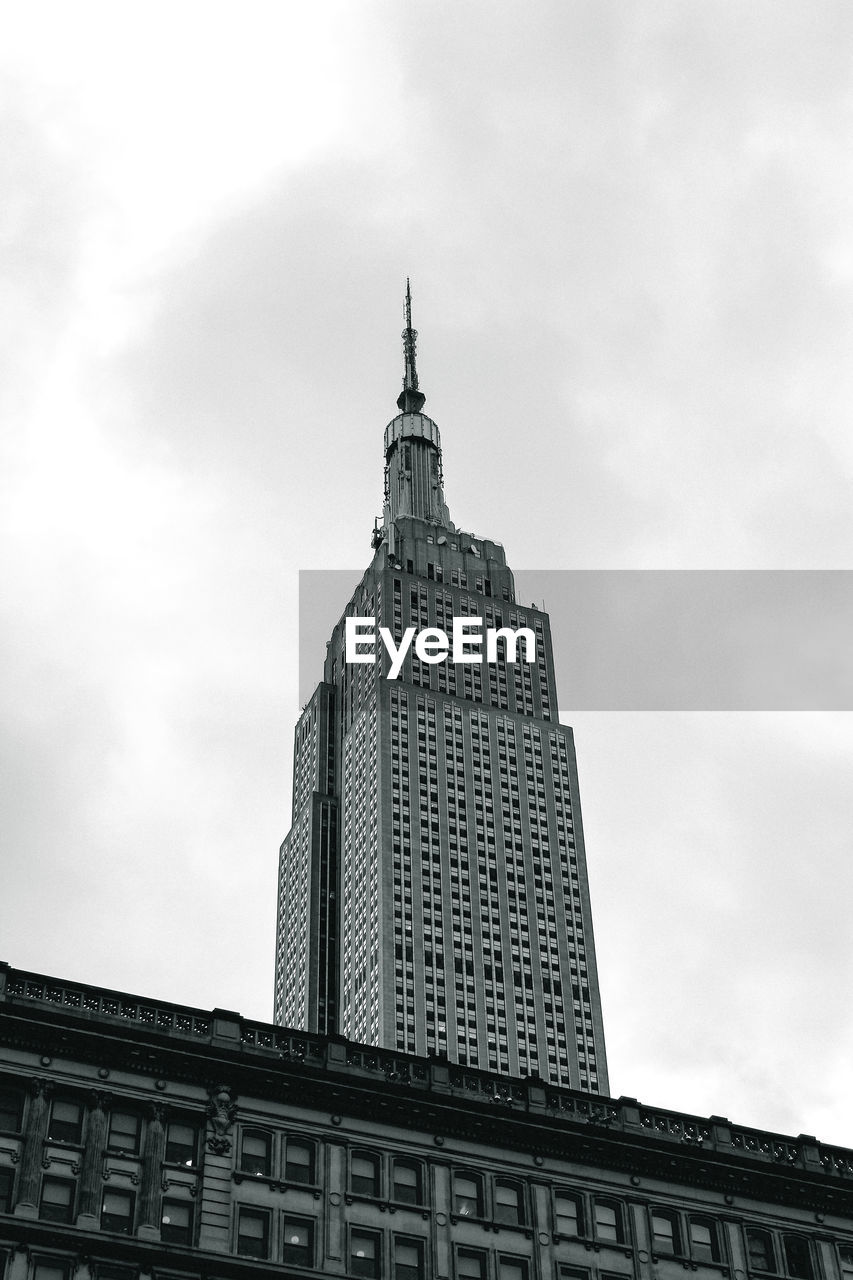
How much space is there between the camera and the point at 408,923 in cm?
19925

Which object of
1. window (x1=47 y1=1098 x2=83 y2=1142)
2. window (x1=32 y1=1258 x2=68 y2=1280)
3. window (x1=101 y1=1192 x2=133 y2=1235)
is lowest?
window (x1=32 y1=1258 x2=68 y2=1280)

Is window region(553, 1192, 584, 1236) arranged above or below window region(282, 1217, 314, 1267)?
above

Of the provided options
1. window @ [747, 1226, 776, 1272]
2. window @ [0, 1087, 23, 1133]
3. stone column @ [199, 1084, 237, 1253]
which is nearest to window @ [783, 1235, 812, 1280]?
window @ [747, 1226, 776, 1272]

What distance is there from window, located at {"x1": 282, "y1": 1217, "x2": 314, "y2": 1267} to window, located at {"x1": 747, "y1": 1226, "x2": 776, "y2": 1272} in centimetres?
1807

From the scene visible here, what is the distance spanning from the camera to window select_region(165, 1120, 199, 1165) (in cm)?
6303

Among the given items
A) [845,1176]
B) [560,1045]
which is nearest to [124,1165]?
[845,1176]

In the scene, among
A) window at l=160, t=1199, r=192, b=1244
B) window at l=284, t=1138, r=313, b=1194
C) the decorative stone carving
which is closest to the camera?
window at l=160, t=1199, r=192, b=1244

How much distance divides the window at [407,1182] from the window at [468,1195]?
1460mm

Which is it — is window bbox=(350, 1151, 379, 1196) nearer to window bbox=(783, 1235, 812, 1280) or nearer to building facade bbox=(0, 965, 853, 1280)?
building facade bbox=(0, 965, 853, 1280)

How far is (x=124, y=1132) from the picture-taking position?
6288cm

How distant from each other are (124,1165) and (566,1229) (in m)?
17.0

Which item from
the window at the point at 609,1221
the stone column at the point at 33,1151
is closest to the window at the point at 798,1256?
the window at the point at 609,1221

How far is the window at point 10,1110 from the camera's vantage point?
6112cm

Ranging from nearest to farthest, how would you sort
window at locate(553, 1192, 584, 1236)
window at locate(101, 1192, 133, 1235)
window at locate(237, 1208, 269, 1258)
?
window at locate(101, 1192, 133, 1235) → window at locate(237, 1208, 269, 1258) → window at locate(553, 1192, 584, 1236)
